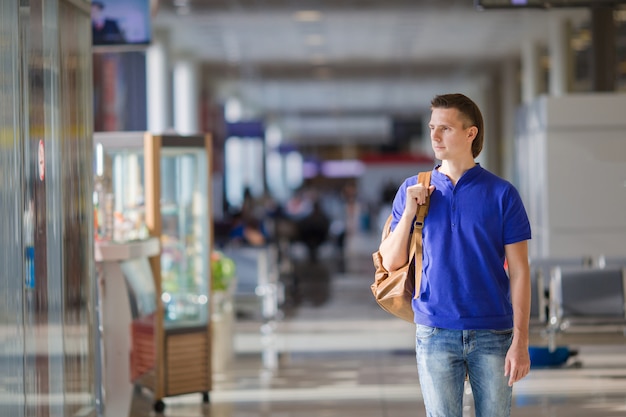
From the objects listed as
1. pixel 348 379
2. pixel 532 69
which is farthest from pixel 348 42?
pixel 348 379

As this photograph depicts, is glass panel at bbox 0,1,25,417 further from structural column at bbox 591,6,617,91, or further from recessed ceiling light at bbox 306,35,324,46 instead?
recessed ceiling light at bbox 306,35,324,46

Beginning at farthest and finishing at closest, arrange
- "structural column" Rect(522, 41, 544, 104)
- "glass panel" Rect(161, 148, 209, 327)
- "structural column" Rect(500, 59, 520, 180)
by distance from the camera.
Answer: "structural column" Rect(500, 59, 520, 180)
"structural column" Rect(522, 41, 544, 104)
"glass panel" Rect(161, 148, 209, 327)

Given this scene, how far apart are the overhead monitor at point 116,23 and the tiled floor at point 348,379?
275 cm

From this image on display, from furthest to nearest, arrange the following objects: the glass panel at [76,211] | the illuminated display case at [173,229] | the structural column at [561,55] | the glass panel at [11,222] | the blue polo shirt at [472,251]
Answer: the structural column at [561,55] < the illuminated display case at [173,229] < the glass panel at [76,211] < the glass panel at [11,222] < the blue polo shirt at [472,251]

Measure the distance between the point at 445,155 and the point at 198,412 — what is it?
4108 millimetres

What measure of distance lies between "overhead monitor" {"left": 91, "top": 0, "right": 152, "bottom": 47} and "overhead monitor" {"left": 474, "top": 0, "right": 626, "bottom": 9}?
8.97 ft

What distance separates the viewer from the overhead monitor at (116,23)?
871 centimetres

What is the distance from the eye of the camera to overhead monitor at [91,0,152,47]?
28.6 ft

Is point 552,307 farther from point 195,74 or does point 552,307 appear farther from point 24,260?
point 195,74

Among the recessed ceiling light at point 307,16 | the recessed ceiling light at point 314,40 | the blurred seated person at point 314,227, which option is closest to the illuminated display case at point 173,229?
the recessed ceiling light at point 307,16

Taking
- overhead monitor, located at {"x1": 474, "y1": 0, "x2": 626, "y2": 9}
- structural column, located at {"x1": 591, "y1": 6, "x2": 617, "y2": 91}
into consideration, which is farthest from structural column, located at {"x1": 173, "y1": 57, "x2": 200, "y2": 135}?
→ overhead monitor, located at {"x1": 474, "y1": 0, "x2": 626, "y2": 9}

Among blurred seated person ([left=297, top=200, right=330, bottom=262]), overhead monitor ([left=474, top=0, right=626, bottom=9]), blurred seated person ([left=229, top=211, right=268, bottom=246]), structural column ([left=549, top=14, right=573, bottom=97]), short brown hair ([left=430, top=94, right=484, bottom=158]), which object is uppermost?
structural column ([left=549, top=14, right=573, bottom=97])

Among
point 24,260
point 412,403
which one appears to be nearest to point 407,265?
point 24,260

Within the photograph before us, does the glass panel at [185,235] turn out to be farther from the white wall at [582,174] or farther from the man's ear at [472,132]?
the man's ear at [472,132]
